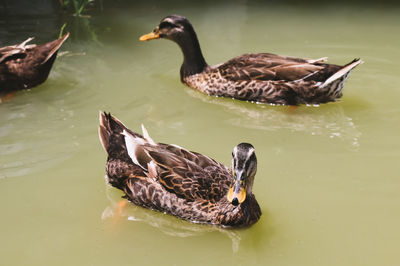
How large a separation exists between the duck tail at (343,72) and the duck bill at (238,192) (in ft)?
7.89

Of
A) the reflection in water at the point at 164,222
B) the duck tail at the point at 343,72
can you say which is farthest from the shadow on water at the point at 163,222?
the duck tail at the point at 343,72

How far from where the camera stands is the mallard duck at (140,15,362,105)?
5.90 meters

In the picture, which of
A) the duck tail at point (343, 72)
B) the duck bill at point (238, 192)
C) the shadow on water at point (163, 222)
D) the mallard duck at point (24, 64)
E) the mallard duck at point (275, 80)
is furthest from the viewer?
the mallard duck at point (24, 64)

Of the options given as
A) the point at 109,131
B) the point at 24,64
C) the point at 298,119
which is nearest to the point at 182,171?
the point at 109,131

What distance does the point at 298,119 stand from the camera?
5.69 metres

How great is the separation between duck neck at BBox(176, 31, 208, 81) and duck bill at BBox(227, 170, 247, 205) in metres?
3.01

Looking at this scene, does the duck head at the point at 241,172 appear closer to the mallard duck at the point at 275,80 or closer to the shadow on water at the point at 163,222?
the shadow on water at the point at 163,222

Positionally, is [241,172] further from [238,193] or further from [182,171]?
[182,171]

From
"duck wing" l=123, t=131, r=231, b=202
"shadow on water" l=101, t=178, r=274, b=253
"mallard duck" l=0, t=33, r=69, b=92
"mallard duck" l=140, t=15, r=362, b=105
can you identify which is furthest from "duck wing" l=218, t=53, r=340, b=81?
"shadow on water" l=101, t=178, r=274, b=253

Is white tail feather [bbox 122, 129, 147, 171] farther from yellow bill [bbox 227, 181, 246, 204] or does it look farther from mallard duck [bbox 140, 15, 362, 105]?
mallard duck [bbox 140, 15, 362, 105]

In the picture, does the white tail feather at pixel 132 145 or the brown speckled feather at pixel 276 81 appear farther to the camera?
the brown speckled feather at pixel 276 81

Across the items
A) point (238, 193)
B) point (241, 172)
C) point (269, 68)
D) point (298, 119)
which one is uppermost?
point (241, 172)

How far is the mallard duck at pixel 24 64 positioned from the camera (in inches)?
244

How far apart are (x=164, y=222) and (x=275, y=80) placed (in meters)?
2.51
